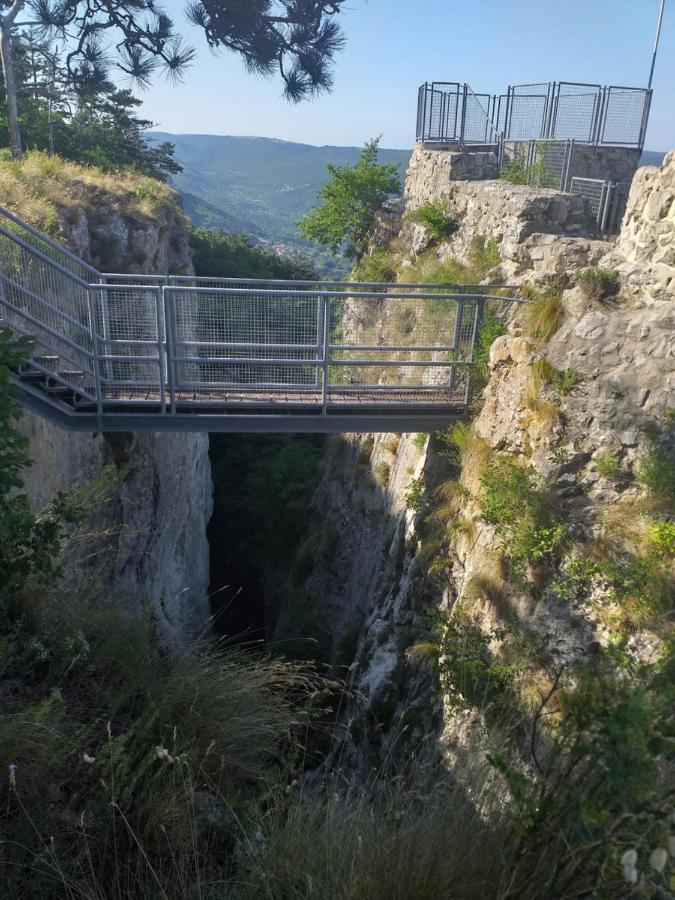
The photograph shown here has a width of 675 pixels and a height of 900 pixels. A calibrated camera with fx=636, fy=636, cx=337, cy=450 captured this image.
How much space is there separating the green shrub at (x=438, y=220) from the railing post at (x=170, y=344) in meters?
6.41

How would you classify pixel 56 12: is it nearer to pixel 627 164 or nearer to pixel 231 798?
pixel 627 164

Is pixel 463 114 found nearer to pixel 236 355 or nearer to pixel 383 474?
pixel 383 474

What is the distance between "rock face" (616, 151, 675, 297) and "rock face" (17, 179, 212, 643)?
551 centimetres

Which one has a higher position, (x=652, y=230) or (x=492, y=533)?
(x=652, y=230)

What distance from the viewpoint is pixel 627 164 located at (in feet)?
40.8

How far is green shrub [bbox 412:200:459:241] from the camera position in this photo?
1130 cm

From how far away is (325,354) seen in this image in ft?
22.8

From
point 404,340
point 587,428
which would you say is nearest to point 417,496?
point 404,340

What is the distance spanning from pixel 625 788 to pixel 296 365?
5933 mm

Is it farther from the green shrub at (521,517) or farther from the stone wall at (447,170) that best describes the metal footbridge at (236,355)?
the stone wall at (447,170)

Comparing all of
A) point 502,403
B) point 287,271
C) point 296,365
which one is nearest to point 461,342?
point 502,403

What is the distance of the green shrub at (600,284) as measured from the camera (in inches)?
248

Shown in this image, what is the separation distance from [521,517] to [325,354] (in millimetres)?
2763

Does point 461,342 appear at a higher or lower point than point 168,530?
higher
